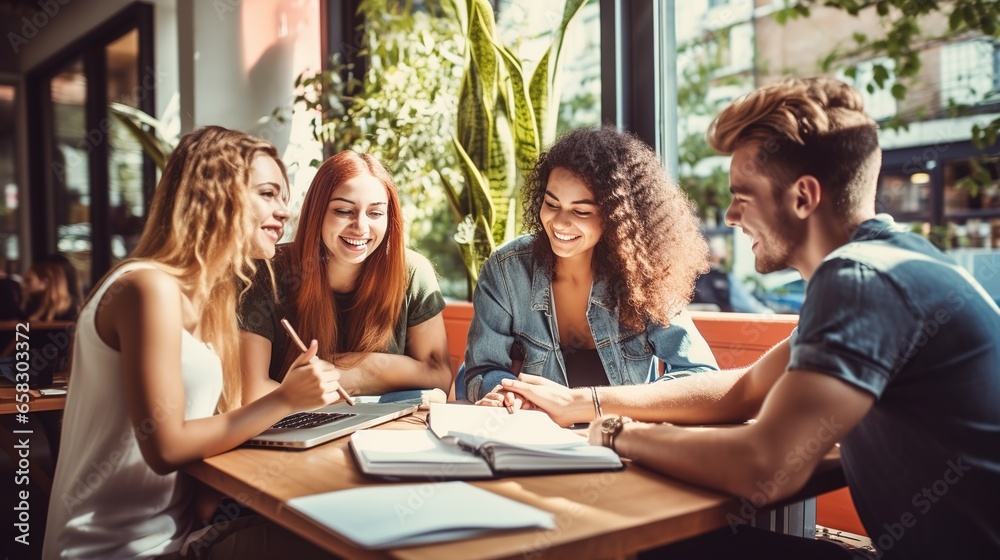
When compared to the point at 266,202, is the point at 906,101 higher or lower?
higher

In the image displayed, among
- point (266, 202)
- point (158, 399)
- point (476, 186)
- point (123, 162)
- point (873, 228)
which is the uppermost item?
point (123, 162)

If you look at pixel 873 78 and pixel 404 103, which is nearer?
pixel 873 78

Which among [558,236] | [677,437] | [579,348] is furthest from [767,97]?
[579,348]

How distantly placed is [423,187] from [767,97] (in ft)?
8.03

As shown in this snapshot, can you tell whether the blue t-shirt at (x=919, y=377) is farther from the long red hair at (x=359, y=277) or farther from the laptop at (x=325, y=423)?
the long red hair at (x=359, y=277)

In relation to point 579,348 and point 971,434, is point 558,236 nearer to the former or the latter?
point 579,348

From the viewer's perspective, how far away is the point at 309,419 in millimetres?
1597

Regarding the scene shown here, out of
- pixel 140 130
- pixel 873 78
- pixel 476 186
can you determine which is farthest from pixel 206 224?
pixel 140 130

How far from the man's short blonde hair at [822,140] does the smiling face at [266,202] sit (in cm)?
110

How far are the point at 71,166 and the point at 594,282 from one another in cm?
642

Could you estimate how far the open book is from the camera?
3.90 feet

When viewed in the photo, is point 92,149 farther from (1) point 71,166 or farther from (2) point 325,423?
(2) point 325,423

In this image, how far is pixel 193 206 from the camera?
1.54 m

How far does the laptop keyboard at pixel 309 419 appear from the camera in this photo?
1533mm
